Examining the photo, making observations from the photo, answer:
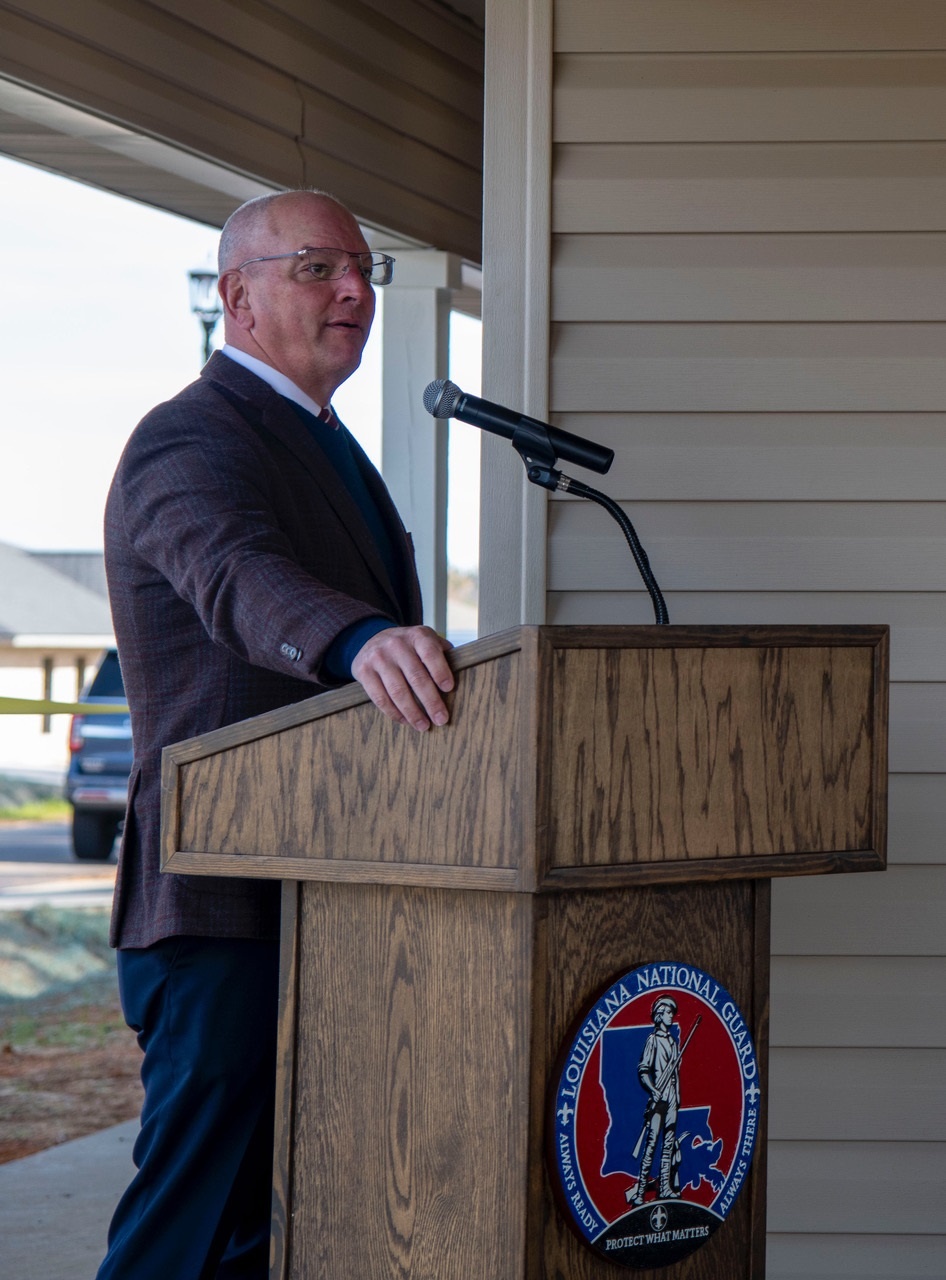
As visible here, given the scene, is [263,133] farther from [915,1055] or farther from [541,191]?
[915,1055]

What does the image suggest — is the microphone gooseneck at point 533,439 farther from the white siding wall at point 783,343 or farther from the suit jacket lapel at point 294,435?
the white siding wall at point 783,343

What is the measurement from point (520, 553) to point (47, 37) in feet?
5.10

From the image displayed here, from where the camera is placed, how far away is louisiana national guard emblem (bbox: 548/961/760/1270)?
1.31 m

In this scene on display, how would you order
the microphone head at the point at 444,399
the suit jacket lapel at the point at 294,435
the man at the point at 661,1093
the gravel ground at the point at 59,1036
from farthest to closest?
the gravel ground at the point at 59,1036 < the suit jacket lapel at the point at 294,435 < the microphone head at the point at 444,399 < the man at the point at 661,1093

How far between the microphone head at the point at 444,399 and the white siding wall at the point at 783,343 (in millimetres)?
562

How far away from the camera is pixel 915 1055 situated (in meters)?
2.27

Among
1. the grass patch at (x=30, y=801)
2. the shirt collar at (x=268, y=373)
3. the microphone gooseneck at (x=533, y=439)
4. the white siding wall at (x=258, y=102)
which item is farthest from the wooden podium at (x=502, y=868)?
the grass patch at (x=30, y=801)

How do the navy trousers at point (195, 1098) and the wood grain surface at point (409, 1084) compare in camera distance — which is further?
the navy trousers at point (195, 1098)

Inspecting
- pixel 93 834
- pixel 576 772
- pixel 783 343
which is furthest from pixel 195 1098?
pixel 93 834

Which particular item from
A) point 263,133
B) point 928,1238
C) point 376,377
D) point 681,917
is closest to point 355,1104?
point 681,917

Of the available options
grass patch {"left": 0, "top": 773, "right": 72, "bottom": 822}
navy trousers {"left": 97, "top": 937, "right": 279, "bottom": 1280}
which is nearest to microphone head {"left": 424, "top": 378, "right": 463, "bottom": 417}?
navy trousers {"left": 97, "top": 937, "right": 279, "bottom": 1280}

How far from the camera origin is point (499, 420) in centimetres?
172

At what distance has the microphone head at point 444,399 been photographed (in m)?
1.70

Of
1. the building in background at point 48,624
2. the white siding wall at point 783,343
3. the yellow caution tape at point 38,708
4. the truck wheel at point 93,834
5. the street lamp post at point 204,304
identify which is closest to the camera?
the white siding wall at point 783,343
